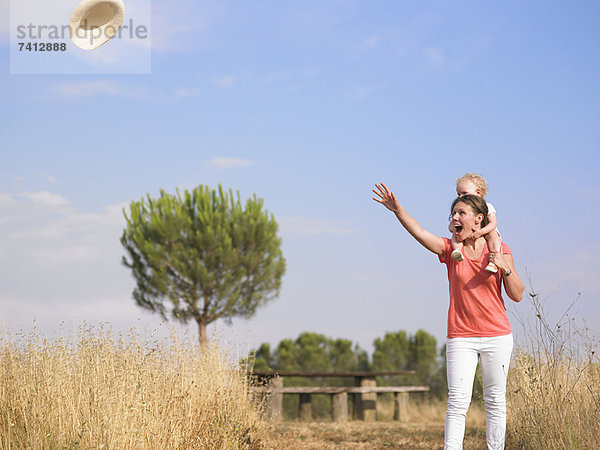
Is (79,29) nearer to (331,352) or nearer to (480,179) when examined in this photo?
(480,179)

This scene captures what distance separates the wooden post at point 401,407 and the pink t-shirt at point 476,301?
865cm

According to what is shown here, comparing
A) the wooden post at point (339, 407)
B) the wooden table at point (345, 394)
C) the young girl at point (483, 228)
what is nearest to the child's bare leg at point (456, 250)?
the young girl at point (483, 228)

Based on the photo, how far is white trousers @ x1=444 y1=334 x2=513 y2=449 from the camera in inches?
143

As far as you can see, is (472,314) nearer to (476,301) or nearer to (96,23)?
(476,301)

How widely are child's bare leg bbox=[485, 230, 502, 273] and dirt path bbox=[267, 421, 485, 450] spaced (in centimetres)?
354

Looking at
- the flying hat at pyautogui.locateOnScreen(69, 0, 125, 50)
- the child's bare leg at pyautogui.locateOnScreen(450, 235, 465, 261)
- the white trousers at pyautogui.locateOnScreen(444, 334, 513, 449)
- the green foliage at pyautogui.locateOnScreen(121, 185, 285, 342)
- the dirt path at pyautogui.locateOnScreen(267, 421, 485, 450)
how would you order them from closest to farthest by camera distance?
1. the white trousers at pyautogui.locateOnScreen(444, 334, 513, 449)
2. the child's bare leg at pyautogui.locateOnScreen(450, 235, 465, 261)
3. the flying hat at pyautogui.locateOnScreen(69, 0, 125, 50)
4. the dirt path at pyautogui.locateOnScreen(267, 421, 485, 450)
5. the green foliage at pyautogui.locateOnScreen(121, 185, 285, 342)

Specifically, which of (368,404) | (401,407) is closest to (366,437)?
(368,404)

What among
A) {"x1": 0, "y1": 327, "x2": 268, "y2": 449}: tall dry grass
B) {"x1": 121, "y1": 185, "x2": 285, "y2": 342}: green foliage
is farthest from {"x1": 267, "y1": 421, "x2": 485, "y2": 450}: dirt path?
{"x1": 121, "y1": 185, "x2": 285, "y2": 342}: green foliage

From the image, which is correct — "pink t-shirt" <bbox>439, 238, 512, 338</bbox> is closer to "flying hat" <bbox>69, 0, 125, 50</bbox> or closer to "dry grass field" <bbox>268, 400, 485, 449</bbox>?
"dry grass field" <bbox>268, 400, 485, 449</bbox>

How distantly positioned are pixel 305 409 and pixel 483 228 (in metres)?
8.63

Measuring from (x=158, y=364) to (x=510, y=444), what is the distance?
11.2 feet

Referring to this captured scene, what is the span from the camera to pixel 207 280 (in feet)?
68.0

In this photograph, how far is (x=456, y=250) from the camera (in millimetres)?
3764

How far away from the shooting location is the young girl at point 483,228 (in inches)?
148
